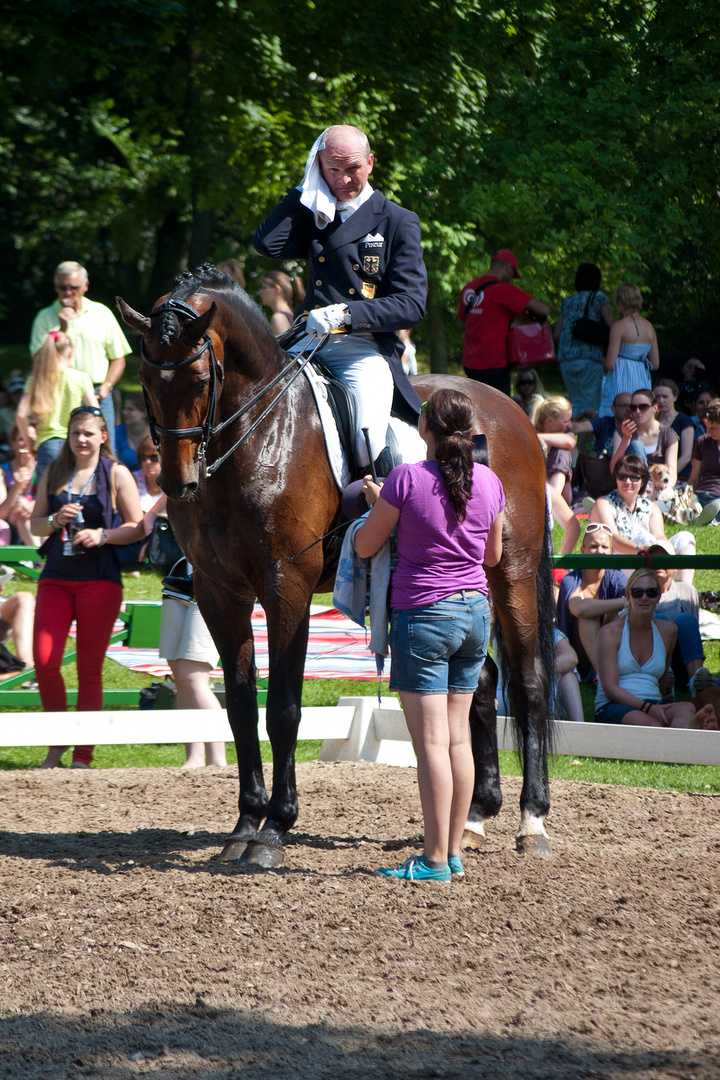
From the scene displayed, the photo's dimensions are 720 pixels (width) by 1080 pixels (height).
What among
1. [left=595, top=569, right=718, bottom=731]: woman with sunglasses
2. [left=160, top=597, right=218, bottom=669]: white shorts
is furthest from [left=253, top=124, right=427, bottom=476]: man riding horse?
[left=595, top=569, right=718, bottom=731]: woman with sunglasses

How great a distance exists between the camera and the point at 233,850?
543 centimetres

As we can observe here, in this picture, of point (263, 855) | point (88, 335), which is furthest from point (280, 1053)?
point (88, 335)

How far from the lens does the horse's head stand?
194 inches

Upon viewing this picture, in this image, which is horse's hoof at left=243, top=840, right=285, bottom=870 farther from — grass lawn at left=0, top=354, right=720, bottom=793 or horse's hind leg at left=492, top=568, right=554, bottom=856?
grass lawn at left=0, top=354, right=720, bottom=793

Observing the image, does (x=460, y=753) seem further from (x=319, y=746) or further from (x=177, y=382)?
(x=319, y=746)

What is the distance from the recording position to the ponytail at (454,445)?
481cm

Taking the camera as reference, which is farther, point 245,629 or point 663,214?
point 663,214

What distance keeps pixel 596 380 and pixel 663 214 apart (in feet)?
8.81

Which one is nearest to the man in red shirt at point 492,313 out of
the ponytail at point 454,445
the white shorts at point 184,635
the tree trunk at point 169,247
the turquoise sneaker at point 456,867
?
the white shorts at point 184,635

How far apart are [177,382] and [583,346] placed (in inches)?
397

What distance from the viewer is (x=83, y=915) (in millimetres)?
4637

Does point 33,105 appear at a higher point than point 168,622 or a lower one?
higher

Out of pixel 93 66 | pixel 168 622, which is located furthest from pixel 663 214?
pixel 168 622

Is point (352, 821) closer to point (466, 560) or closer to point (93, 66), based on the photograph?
point (466, 560)
